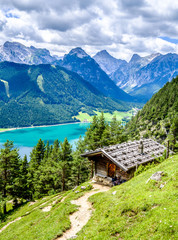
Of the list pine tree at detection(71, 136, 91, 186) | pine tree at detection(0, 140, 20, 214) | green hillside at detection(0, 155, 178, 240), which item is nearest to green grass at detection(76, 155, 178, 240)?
green hillside at detection(0, 155, 178, 240)

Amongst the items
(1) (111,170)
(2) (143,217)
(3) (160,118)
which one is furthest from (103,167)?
(3) (160,118)

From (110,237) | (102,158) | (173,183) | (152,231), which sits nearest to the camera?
(152,231)

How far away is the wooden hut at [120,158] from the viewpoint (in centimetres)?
2786

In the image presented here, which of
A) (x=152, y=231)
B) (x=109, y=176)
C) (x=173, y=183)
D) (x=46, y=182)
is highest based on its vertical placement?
(x=173, y=183)

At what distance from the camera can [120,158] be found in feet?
92.5

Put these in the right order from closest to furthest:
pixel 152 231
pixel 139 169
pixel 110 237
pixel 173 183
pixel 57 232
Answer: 1. pixel 152 231
2. pixel 110 237
3. pixel 173 183
4. pixel 57 232
5. pixel 139 169

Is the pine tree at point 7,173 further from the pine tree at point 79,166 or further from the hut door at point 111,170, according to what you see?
the hut door at point 111,170

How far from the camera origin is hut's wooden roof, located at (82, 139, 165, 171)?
1083 inches

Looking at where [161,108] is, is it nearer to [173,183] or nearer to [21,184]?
[21,184]

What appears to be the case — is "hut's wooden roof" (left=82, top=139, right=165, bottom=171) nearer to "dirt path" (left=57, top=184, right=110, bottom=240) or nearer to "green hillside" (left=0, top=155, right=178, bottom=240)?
"dirt path" (left=57, top=184, right=110, bottom=240)

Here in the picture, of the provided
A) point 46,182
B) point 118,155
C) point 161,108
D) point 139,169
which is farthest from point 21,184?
point 161,108

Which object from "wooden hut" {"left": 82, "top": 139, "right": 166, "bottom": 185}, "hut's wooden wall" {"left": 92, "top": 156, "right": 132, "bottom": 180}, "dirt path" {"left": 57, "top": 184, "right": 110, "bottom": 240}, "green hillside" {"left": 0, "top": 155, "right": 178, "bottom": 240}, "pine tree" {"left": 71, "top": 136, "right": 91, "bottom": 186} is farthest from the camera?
"pine tree" {"left": 71, "top": 136, "right": 91, "bottom": 186}

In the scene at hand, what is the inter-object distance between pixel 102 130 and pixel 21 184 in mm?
24814

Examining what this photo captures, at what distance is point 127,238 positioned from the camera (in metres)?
11.4
